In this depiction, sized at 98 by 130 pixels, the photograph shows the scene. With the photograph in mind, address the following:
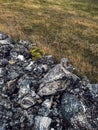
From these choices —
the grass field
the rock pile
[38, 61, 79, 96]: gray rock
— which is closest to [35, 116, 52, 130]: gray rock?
the rock pile

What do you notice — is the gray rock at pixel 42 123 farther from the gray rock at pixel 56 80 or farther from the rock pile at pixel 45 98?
the gray rock at pixel 56 80

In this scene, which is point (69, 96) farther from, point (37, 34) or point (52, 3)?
point (52, 3)

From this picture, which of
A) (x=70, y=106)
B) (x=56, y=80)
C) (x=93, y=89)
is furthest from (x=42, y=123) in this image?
(x=93, y=89)

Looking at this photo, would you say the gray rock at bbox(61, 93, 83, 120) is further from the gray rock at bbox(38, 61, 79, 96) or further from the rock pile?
the gray rock at bbox(38, 61, 79, 96)

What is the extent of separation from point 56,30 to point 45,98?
40.5 ft

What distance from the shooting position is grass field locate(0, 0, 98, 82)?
18.7 meters

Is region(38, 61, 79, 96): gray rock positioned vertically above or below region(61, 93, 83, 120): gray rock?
above

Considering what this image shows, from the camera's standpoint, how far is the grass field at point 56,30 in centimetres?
1870

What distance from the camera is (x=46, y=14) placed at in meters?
31.9

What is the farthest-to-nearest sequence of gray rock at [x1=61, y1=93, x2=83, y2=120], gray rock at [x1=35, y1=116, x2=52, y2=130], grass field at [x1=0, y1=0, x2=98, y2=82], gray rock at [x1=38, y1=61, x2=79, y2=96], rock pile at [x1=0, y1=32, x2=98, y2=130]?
grass field at [x1=0, y1=0, x2=98, y2=82], gray rock at [x1=38, y1=61, x2=79, y2=96], gray rock at [x1=61, y1=93, x2=83, y2=120], rock pile at [x1=0, y1=32, x2=98, y2=130], gray rock at [x1=35, y1=116, x2=52, y2=130]

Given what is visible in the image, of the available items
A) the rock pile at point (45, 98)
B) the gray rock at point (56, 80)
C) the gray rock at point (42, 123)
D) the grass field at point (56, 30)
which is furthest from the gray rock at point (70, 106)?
the grass field at point (56, 30)

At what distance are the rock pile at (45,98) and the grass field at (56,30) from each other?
6.36 feet

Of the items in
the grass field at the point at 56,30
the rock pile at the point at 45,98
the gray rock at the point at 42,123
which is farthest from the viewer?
the grass field at the point at 56,30

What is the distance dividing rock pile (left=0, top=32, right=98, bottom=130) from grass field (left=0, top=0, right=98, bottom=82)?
1.94m
